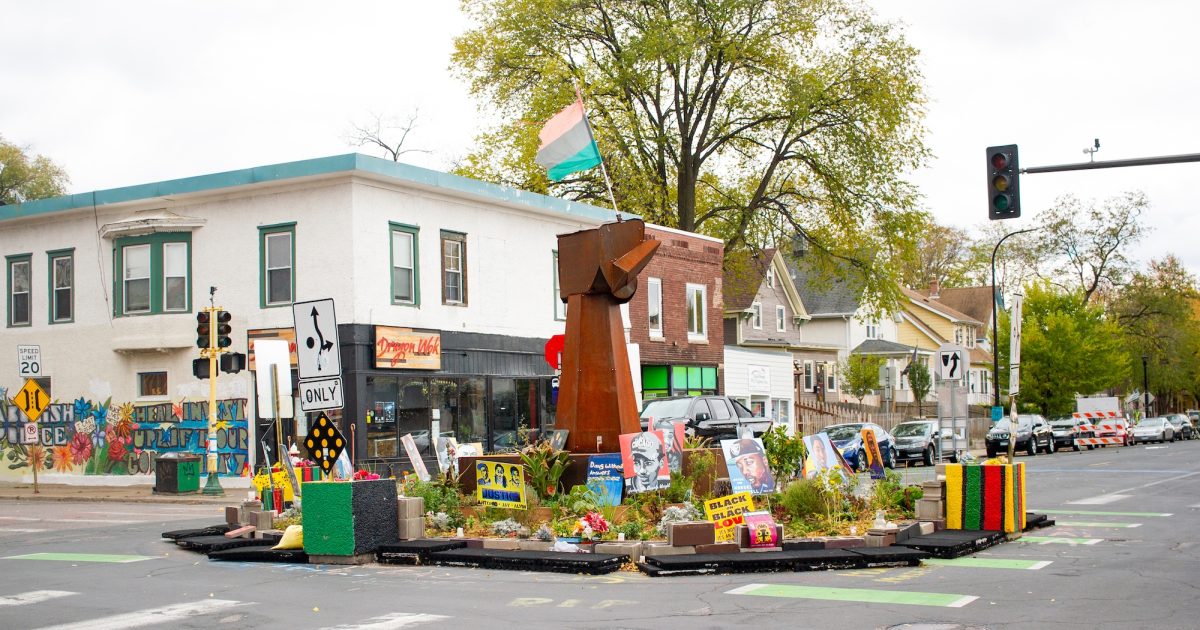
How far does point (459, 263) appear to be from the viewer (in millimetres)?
30828

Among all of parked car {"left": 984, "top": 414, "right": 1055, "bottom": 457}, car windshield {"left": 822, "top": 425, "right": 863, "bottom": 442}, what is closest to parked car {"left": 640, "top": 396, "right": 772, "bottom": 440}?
car windshield {"left": 822, "top": 425, "right": 863, "bottom": 442}

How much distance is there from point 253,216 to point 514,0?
58.9ft

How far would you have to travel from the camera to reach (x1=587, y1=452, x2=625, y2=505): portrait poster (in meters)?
15.4

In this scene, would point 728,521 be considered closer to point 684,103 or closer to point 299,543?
point 299,543

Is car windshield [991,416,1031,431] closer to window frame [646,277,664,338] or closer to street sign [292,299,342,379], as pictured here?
window frame [646,277,664,338]

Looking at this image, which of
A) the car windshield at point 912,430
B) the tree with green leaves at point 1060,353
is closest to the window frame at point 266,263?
the car windshield at point 912,430

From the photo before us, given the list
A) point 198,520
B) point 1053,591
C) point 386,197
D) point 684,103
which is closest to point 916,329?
point 684,103

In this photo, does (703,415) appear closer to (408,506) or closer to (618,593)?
(408,506)

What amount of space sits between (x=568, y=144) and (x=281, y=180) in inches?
450

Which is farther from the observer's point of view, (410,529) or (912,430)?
(912,430)

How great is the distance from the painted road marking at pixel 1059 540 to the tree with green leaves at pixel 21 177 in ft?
205

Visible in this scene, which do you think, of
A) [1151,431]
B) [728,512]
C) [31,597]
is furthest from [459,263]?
[1151,431]

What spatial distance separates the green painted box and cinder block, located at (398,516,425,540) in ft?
0.96

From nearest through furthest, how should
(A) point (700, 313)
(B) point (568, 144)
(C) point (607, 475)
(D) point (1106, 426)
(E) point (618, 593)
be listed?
1. (E) point (618, 593)
2. (C) point (607, 475)
3. (B) point (568, 144)
4. (A) point (700, 313)
5. (D) point (1106, 426)
